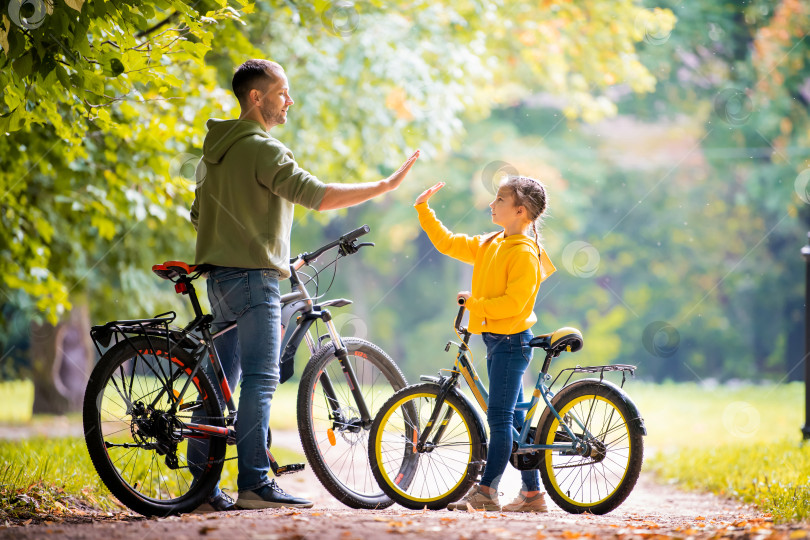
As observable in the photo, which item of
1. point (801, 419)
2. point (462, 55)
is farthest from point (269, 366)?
point (801, 419)

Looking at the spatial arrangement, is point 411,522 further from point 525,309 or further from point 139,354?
point 139,354

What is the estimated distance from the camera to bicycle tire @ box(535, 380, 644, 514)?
4105 millimetres

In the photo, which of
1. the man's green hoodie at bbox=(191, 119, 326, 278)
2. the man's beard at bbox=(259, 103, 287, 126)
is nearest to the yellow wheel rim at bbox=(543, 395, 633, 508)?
the man's green hoodie at bbox=(191, 119, 326, 278)

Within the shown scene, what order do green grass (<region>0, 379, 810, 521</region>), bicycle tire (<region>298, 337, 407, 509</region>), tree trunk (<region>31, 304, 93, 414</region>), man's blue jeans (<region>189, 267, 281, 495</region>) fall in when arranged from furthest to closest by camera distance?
tree trunk (<region>31, 304, 93, 414</region>) → green grass (<region>0, 379, 810, 521</region>) → bicycle tire (<region>298, 337, 407, 509</region>) → man's blue jeans (<region>189, 267, 281, 495</region>)

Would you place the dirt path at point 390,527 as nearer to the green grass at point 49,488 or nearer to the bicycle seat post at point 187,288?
the green grass at point 49,488

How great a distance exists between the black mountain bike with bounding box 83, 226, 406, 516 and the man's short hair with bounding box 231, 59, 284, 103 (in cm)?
84

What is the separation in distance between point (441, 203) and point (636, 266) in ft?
22.3

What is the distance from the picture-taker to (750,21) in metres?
18.2

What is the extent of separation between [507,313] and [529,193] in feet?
2.05

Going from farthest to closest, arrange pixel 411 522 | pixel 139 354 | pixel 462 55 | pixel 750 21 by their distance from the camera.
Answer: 1. pixel 750 21
2. pixel 462 55
3. pixel 139 354
4. pixel 411 522

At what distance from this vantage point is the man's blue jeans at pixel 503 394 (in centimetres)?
421

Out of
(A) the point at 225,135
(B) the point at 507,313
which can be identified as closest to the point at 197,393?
(A) the point at 225,135

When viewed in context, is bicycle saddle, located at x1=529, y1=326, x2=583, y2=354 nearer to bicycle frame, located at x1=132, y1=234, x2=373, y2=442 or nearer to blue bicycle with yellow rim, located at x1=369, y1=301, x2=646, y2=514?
blue bicycle with yellow rim, located at x1=369, y1=301, x2=646, y2=514

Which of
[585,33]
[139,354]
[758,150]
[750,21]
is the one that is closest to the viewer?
[139,354]
